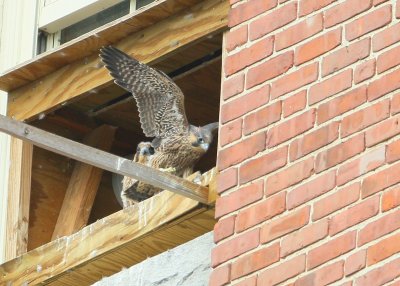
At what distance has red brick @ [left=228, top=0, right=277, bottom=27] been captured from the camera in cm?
714

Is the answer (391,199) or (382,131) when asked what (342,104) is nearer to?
(382,131)

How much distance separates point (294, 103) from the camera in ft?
22.2

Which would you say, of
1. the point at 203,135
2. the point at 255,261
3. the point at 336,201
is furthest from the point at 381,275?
the point at 203,135

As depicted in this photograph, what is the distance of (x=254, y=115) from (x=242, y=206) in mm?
Result: 374

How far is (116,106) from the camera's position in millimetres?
8945

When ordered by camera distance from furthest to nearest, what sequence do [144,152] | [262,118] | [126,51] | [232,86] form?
[144,152]
[126,51]
[232,86]
[262,118]

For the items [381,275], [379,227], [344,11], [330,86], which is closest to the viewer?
[381,275]

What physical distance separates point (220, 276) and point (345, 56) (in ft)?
3.09

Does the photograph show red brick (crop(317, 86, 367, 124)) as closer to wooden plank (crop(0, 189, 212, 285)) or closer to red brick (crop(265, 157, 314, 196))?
red brick (crop(265, 157, 314, 196))

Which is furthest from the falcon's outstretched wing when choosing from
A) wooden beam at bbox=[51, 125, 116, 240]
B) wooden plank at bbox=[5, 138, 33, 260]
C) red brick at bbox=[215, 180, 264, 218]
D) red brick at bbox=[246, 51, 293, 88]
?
red brick at bbox=[215, 180, 264, 218]

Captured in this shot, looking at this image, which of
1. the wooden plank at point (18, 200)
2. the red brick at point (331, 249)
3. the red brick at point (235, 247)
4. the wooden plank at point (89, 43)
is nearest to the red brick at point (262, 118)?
the red brick at point (235, 247)

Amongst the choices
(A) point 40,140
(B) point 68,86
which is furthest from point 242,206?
(B) point 68,86

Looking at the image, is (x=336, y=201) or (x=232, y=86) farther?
(x=232, y=86)

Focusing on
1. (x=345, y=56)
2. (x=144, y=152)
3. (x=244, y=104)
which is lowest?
(x=144, y=152)
